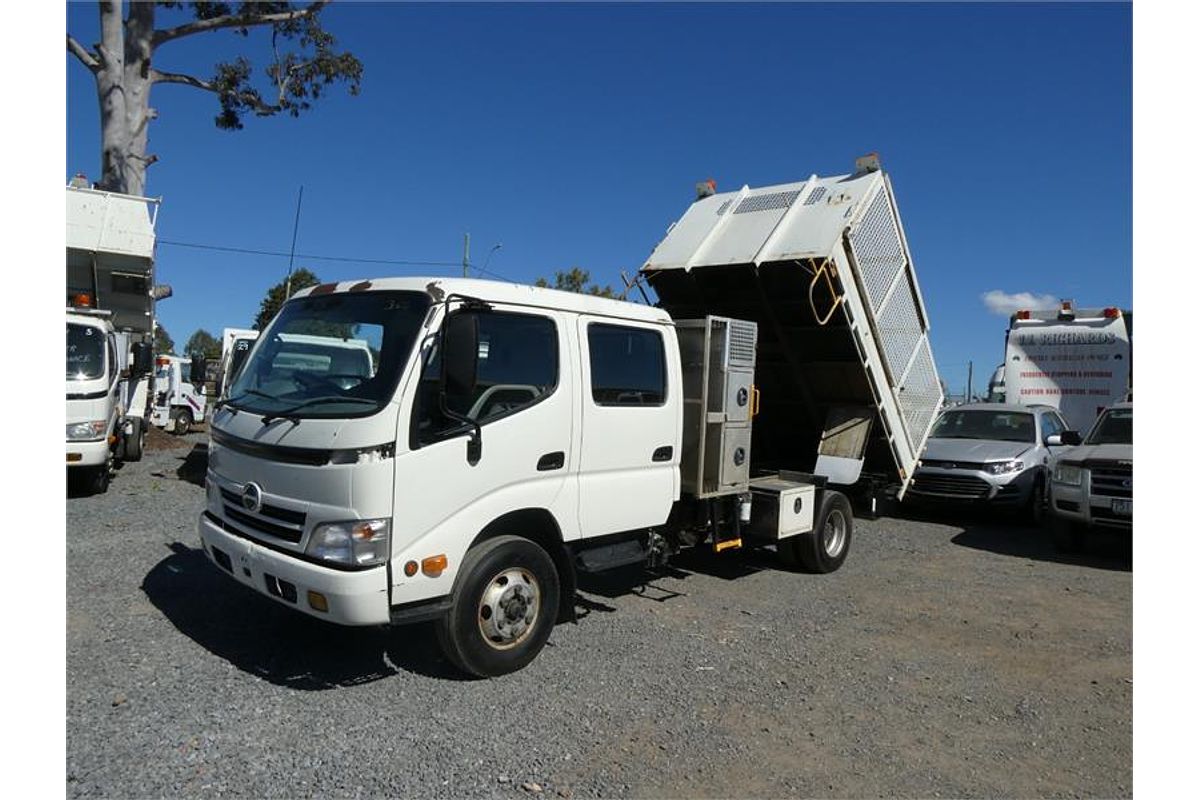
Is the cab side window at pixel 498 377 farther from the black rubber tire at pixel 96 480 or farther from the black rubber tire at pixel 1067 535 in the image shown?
the black rubber tire at pixel 96 480

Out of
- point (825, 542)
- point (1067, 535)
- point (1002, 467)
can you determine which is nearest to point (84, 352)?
point (825, 542)

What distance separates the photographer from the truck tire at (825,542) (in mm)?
7398

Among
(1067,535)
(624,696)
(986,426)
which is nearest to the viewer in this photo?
(624,696)

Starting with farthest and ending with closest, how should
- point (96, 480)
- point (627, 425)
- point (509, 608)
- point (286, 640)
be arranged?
point (96, 480) < point (627, 425) < point (286, 640) < point (509, 608)

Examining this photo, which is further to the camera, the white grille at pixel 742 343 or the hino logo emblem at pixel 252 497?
the white grille at pixel 742 343

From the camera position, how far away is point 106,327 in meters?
9.70

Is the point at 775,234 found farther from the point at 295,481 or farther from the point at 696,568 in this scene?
the point at 295,481

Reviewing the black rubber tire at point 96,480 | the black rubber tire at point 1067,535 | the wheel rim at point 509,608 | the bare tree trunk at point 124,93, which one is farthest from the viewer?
the bare tree trunk at point 124,93

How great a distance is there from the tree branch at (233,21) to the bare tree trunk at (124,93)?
0.35m

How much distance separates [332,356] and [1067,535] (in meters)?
8.32

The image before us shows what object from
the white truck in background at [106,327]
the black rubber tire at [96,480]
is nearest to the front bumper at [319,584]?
the white truck in background at [106,327]

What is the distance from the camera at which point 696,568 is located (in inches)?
301

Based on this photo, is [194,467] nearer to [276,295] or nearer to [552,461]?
[552,461]

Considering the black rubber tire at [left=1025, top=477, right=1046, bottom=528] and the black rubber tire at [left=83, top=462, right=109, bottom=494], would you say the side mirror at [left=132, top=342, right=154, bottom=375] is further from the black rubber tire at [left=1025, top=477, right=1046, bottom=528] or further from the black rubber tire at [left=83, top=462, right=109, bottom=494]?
the black rubber tire at [left=1025, top=477, right=1046, bottom=528]
